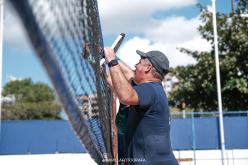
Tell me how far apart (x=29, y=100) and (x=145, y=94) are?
5604 cm

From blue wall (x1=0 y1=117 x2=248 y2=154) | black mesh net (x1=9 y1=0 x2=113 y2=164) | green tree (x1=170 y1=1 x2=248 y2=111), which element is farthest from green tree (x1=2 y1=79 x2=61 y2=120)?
black mesh net (x1=9 y1=0 x2=113 y2=164)

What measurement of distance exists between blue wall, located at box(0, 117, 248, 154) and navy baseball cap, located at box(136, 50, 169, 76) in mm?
11393

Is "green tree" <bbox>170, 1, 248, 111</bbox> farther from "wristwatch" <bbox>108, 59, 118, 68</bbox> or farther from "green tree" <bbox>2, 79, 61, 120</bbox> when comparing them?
"green tree" <bbox>2, 79, 61, 120</bbox>

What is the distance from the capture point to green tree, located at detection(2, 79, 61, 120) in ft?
149

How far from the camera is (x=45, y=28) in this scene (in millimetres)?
1407

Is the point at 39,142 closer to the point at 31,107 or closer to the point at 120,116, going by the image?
the point at 120,116

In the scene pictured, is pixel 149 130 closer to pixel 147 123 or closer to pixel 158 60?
pixel 147 123

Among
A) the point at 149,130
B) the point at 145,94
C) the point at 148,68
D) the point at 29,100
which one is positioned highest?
the point at 29,100

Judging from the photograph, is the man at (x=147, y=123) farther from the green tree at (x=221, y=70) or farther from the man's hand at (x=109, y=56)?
the green tree at (x=221, y=70)

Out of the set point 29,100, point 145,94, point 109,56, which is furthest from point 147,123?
point 29,100

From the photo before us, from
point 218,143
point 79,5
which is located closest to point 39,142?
point 218,143

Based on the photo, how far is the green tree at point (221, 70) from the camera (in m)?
17.1

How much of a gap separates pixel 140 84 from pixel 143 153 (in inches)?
15.7

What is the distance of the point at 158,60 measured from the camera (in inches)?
117
